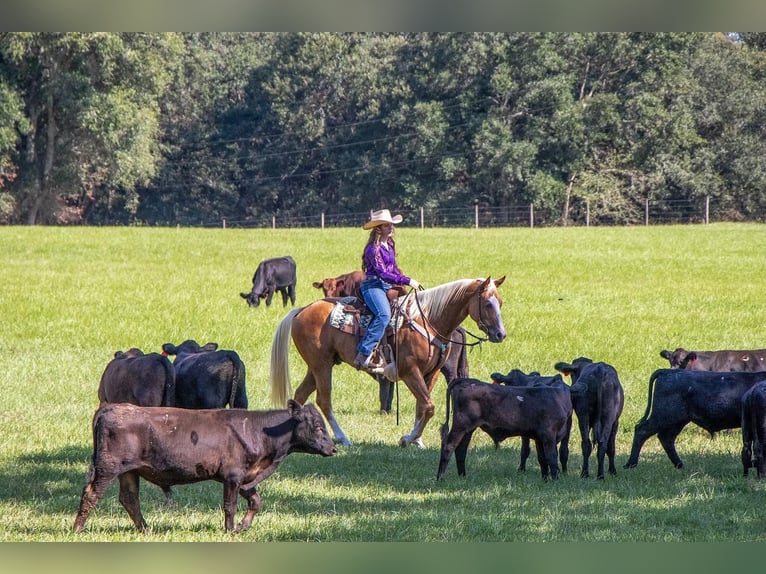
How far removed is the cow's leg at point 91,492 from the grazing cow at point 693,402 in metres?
5.99

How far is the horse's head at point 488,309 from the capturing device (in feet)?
43.4

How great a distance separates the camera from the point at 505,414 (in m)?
11.2

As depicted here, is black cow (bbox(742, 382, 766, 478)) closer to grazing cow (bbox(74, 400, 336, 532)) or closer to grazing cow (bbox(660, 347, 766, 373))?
grazing cow (bbox(660, 347, 766, 373))

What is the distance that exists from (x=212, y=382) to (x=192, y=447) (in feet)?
10.8

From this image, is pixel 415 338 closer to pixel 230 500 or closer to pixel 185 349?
pixel 185 349

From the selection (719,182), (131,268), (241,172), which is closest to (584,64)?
(719,182)

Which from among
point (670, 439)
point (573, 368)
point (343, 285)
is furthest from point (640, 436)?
point (343, 285)

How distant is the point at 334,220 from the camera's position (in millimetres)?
67500

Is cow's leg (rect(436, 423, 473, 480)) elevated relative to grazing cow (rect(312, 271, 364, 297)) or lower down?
lower down

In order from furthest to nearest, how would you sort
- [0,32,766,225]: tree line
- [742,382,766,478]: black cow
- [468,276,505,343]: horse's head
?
[0,32,766,225]: tree line < [468,276,505,343]: horse's head < [742,382,766,478]: black cow

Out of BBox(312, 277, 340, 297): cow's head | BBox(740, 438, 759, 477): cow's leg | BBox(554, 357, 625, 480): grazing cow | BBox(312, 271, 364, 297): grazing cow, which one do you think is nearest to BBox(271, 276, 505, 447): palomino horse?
BBox(554, 357, 625, 480): grazing cow

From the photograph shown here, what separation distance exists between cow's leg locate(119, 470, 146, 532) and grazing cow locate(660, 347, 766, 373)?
26.5 ft

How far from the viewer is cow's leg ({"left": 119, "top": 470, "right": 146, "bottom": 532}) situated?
27.7 feet

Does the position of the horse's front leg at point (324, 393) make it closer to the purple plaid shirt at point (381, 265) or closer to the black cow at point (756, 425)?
the purple plaid shirt at point (381, 265)
